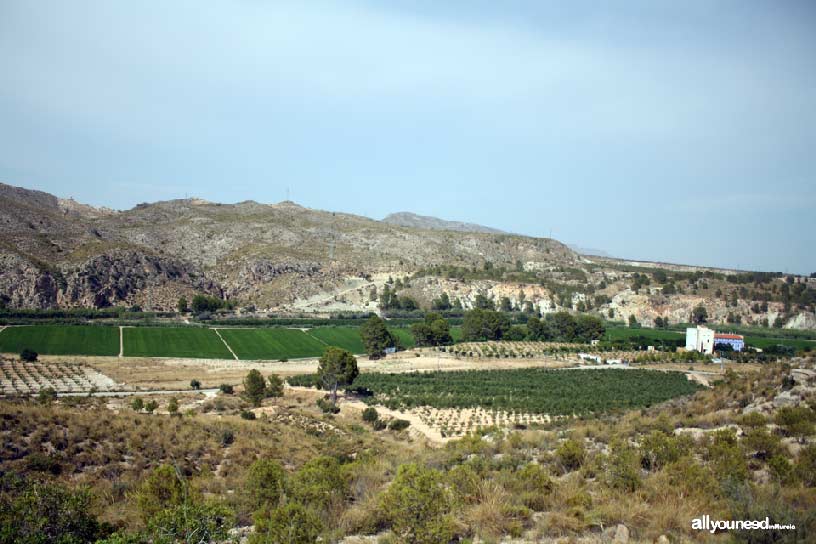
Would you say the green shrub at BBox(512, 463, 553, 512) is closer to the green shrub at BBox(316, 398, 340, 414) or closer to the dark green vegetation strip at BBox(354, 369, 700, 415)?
the dark green vegetation strip at BBox(354, 369, 700, 415)

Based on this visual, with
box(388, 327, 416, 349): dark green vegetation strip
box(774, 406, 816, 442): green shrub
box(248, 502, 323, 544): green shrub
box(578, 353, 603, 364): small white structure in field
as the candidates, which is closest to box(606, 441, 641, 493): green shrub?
box(774, 406, 816, 442): green shrub

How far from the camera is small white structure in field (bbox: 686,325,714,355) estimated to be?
252ft

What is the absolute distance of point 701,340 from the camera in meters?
77.6

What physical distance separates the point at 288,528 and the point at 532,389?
42.9 metres

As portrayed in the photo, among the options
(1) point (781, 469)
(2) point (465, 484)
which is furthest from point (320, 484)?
(1) point (781, 469)

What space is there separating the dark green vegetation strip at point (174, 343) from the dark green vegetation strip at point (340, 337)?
15228 mm

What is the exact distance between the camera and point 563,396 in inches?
1764

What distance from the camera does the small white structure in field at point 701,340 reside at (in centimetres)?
7688

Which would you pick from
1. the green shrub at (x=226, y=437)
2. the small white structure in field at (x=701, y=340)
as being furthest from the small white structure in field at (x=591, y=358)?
the green shrub at (x=226, y=437)

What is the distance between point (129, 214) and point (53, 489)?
185243 millimetres

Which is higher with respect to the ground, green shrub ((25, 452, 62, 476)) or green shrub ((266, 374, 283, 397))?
green shrub ((25, 452, 62, 476))

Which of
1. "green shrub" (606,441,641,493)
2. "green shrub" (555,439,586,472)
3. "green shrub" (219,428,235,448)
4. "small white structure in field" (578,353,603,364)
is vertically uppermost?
"green shrub" (606,441,641,493)

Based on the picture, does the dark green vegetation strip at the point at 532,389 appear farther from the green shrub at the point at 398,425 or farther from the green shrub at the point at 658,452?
the green shrub at the point at 658,452

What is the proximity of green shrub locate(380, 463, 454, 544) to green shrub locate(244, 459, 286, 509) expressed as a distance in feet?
9.30
